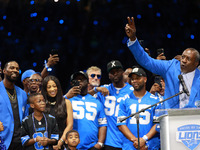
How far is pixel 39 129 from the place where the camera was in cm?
461

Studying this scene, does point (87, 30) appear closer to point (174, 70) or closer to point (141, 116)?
point (141, 116)

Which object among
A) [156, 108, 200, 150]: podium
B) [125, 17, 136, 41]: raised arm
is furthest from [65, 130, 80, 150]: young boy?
[156, 108, 200, 150]: podium

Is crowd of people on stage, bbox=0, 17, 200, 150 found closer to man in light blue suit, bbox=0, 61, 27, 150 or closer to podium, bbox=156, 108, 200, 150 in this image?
man in light blue suit, bbox=0, 61, 27, 150

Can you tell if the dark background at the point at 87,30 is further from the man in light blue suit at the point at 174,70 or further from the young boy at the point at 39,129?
the man in light blue suit at the point at 174,70

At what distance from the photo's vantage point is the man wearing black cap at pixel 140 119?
488 centimetres

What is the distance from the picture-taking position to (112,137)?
5375 mm

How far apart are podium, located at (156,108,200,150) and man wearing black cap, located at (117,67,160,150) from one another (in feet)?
6.20

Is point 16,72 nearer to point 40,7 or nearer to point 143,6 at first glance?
point 40,7

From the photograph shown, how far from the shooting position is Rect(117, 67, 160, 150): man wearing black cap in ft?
16.0

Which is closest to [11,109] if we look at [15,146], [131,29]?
[15,146]

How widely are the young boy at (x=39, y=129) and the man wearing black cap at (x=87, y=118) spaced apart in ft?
1.59

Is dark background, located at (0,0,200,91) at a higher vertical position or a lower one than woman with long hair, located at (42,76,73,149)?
higher

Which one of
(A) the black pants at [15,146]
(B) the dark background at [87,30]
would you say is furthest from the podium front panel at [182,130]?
(B) the dark background at [87,30]

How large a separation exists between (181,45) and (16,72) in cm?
361
